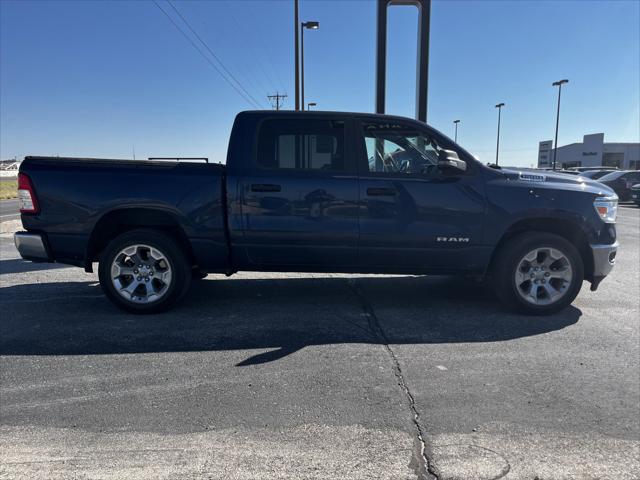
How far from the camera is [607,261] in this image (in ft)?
15.6

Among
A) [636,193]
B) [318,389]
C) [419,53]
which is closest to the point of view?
[318,389]

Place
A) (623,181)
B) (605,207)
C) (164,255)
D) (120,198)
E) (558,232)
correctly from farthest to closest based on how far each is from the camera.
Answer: (623,181) → (558,232) → (605,207) → (164,255) → (120,198)

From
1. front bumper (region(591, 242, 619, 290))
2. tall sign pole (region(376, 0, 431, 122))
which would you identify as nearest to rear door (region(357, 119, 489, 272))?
front bumper (region(591, 242, 619, 290))

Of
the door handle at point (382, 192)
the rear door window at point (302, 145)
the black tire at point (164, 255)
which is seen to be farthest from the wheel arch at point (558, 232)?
the black tire at point (164, 255)

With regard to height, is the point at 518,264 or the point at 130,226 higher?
the point at 130,226

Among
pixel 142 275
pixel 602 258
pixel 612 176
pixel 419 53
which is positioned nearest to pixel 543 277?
pixel 602 258

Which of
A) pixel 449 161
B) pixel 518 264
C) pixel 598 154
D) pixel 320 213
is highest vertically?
pixel 598 154

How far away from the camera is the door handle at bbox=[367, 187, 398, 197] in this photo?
458cm

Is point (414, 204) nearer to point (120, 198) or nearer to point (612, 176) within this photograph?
point (120, 198)

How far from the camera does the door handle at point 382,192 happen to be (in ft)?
15.0

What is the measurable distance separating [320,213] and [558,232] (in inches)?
102

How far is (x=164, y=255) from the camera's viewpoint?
15.1ft

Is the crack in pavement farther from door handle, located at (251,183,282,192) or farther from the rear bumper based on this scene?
the rear bumper

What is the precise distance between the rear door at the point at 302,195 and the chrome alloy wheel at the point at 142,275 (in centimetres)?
90
